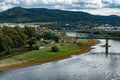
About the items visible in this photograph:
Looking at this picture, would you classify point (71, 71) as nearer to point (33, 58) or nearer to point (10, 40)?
point (33, 58)

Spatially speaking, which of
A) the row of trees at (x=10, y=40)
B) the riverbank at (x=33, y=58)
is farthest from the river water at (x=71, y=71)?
the row of trees at (x=10, y=40)

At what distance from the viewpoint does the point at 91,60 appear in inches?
5709

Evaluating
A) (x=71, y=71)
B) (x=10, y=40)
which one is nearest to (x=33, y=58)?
(x=10, y=40)

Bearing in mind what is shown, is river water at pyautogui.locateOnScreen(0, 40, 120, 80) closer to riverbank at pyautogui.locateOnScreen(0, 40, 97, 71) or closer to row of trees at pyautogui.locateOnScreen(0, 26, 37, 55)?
riverbank at pyautogui.locateOnScreen(0, 40, 97, 71)

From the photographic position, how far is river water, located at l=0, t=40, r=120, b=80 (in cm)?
10507

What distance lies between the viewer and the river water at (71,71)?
105m

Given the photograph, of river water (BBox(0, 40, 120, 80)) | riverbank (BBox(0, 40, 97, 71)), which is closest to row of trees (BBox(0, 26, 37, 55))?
riverbank (BBox(0, 40, 97, 71))

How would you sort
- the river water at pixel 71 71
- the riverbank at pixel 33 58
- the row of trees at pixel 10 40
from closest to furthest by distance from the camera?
the river water at pixel 71 71 < the riverbank at pixel 33 58 < the row of trees at pixel 10 40

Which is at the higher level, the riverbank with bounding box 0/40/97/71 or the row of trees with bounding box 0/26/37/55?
the row of trees with bounding box 0/26/37/55

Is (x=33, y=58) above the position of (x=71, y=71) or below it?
below

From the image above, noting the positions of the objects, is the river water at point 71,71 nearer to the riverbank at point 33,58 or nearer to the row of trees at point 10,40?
the riverbank at point 33,58

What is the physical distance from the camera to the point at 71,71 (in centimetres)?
11619

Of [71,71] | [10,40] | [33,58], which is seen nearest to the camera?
[71,71]

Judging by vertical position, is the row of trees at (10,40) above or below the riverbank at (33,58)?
above
